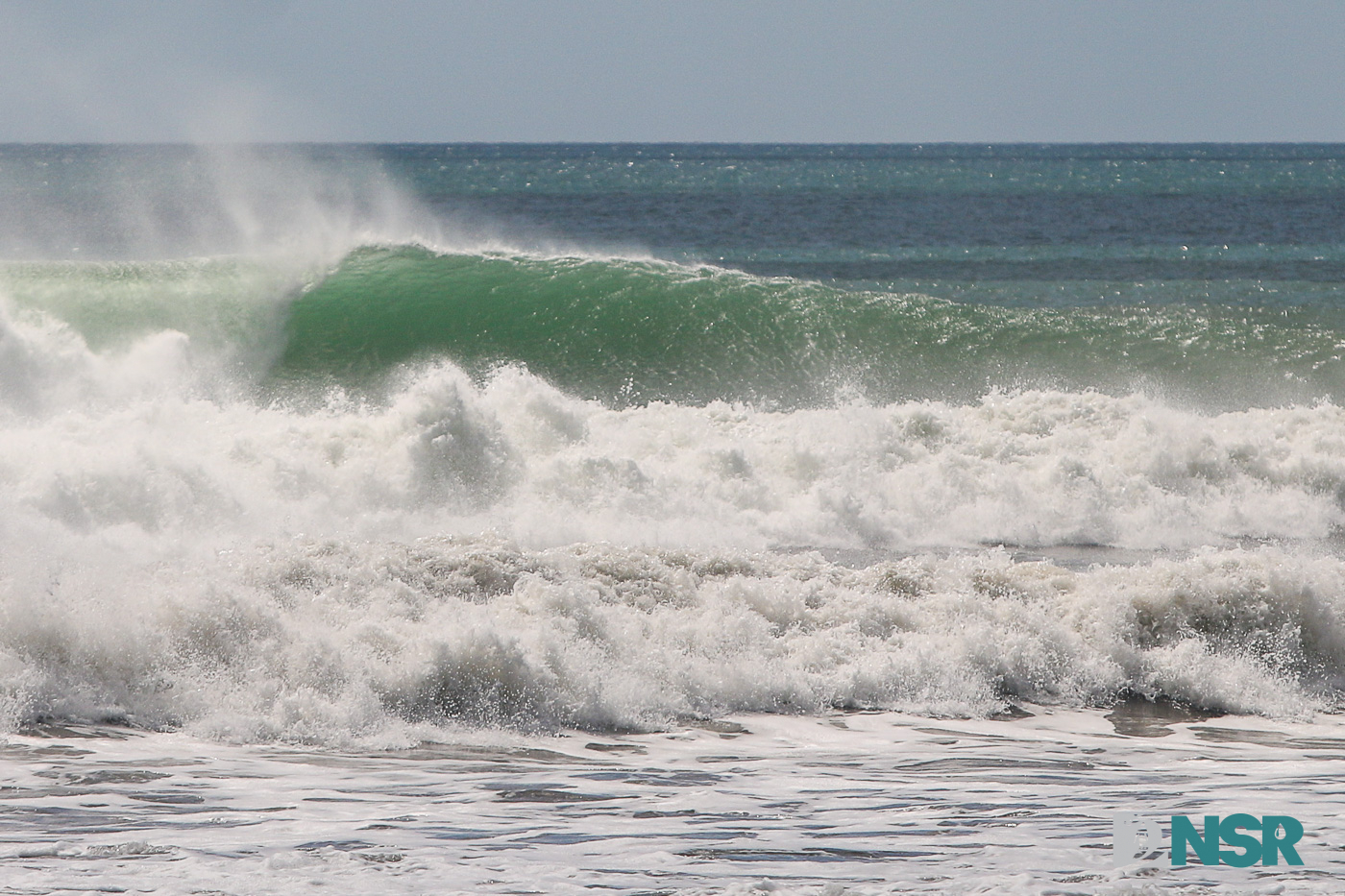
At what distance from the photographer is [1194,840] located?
524 centimetres

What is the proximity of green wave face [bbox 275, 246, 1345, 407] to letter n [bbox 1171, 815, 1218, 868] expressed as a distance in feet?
31.3

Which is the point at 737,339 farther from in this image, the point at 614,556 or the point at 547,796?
the point at 547,796

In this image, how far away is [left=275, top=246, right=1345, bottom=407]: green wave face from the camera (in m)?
15.6

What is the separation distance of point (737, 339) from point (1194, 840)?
1139cm

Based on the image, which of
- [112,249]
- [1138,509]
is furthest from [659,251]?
[1138,509]

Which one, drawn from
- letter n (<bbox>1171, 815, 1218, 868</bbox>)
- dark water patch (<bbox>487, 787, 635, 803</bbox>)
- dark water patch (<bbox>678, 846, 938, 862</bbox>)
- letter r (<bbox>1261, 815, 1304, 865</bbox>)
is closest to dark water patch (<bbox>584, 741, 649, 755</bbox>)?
dark water patch (<bbox>487, 787, 635, 803</bbox>)

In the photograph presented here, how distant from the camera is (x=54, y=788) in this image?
562 centimetres

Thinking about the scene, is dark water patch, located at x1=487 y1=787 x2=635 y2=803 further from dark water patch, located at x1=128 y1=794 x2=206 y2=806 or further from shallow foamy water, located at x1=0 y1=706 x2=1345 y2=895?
dark water patch, located at x1=128 y1=794 x2=206 y2=806

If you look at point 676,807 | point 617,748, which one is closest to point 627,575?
point 617,748

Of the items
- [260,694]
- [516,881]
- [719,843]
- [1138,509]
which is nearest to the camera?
[516,881]

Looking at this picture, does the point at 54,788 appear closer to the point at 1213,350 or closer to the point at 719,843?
the point at 719,843

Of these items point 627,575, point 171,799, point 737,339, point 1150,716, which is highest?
point 737,339

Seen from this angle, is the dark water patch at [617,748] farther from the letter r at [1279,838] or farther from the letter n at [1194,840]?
the letter r at [1279,838]

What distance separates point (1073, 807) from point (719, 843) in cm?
150
